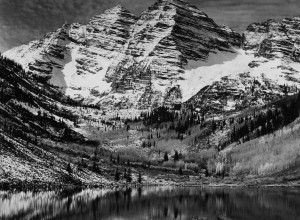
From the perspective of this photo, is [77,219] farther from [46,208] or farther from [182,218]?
[182,218]

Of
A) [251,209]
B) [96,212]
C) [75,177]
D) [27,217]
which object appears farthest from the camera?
[75,177]

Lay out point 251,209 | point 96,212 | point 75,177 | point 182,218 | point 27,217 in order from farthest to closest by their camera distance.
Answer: point 75,177 < point 251,209 < point 96,212 < point 182,218 < point 27,217

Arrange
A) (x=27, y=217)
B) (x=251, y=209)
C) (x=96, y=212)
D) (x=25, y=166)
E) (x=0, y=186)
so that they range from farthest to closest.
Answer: (x=25, y=166) → (x=0, y=186) → (x=251, y=209) → (x=96, y=212) → (x=27, y=217)

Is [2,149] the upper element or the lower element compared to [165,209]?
upper

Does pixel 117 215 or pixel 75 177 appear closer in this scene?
pixel 117 215

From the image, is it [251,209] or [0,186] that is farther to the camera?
[0,186]

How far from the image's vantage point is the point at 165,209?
104 metres

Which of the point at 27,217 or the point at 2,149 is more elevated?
the point at 2,149

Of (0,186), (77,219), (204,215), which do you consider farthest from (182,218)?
(0,186)

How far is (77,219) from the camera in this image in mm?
82438

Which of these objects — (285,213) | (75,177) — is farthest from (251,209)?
(75,177)

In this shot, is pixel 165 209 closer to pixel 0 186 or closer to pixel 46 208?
pixel 46 208

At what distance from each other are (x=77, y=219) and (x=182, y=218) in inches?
712

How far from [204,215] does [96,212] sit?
19477mm
